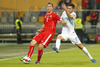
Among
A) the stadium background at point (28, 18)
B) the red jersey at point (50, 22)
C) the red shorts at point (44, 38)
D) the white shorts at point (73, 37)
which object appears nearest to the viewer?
the red shorts at point (44, 38)

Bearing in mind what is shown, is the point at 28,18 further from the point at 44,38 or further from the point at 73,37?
the point at 44,38

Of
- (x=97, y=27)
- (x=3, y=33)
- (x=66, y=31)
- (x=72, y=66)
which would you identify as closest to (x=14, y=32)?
(x=3, y=33)

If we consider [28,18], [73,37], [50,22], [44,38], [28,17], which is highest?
[50,22]

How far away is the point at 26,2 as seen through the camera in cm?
3138

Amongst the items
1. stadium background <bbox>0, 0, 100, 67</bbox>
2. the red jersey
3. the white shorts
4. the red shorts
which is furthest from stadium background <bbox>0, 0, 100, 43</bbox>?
the red shorts

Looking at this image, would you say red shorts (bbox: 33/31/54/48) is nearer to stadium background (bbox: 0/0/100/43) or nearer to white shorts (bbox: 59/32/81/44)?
white shorts (bbox: 59/32/81/44)

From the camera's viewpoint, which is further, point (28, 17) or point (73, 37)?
point (28, 17)

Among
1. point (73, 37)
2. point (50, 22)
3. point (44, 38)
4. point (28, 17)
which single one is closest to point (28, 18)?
point (28, 17)

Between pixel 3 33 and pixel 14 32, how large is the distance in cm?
91

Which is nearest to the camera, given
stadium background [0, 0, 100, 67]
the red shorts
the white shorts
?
the red shorts

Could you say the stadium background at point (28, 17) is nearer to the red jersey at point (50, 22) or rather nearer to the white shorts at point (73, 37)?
the white shorts at point (73, 37)

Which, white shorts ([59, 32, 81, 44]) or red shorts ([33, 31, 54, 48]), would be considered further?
white shorts ([59, 32, 81, 44])

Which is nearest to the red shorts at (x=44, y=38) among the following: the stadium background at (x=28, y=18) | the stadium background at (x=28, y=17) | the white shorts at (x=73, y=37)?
the white shorts at (x=73, y=37)

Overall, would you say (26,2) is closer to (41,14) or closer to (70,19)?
(41,14)
